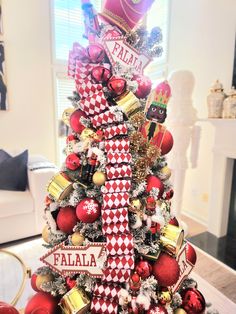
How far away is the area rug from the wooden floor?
0.23 feet

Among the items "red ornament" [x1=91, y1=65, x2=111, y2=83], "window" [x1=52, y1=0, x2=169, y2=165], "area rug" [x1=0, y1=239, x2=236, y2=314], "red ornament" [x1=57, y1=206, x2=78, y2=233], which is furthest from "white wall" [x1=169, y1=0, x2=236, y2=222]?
"red ornament" [x1=57, y1=206, x2=78, y2=233]

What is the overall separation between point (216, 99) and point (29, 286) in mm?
2139

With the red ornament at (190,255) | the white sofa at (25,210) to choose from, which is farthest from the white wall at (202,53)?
the white sofa at (25,210)

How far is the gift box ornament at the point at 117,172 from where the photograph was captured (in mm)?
864

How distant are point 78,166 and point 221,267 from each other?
163cm

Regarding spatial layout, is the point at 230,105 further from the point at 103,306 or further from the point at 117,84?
the point at 103,306

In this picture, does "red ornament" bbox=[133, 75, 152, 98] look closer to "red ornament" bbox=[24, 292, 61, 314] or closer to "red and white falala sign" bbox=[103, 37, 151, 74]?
"red and white falala sign" bbox=[103, 37, 151, 74]

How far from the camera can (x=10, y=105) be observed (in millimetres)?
2869

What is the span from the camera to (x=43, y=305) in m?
0.90

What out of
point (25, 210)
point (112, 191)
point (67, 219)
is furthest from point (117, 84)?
point (25, 210)

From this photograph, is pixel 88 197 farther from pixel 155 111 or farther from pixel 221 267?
pixel 221 267

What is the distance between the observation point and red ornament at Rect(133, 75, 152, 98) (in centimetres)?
98

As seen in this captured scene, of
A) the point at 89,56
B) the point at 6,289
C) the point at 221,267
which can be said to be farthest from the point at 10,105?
the point at 221,267

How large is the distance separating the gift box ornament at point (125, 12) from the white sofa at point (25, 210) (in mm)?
1501
